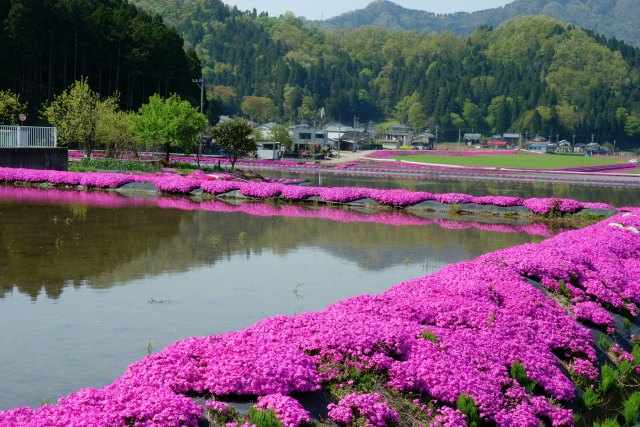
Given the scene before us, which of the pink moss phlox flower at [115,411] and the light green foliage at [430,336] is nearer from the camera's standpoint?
the pink moss phlox flower at [115,411]

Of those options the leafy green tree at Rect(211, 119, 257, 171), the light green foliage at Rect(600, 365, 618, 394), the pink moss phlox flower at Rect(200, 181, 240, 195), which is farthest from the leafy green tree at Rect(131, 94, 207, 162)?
the light green foliage at Rect(600, 365, 618, 394)

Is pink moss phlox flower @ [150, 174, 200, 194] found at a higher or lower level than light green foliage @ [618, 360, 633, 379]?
higher

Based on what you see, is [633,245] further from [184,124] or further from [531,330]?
[184,124]

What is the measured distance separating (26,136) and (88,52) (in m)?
48.3

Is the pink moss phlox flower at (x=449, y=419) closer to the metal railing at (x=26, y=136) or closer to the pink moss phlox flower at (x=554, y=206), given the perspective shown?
the pink moss phlox flower at (x=554, y=206)

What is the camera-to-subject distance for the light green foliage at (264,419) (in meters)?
6.62

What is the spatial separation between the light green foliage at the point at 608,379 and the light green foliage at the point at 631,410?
0.51 meters

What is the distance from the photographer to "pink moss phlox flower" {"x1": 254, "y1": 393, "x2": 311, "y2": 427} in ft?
22.0

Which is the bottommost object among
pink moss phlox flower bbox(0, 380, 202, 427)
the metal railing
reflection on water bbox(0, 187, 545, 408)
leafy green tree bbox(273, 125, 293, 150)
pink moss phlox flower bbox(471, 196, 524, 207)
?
reflection on water bbox(0, 187, 545, 408)

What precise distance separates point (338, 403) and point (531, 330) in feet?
13.5

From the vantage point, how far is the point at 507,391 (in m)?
8.32

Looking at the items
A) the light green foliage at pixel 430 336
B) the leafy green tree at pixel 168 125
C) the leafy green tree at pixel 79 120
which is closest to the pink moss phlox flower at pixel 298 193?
the leafy green tree at pixel 79 120

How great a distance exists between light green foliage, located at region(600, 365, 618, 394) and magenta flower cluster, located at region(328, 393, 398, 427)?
4.00 m

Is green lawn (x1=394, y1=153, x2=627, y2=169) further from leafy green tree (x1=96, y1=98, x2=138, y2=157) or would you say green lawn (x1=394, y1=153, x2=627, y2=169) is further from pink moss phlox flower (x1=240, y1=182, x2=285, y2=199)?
pink moss phlox flower (x1=240, y1=182, x2=285, y2=199)
